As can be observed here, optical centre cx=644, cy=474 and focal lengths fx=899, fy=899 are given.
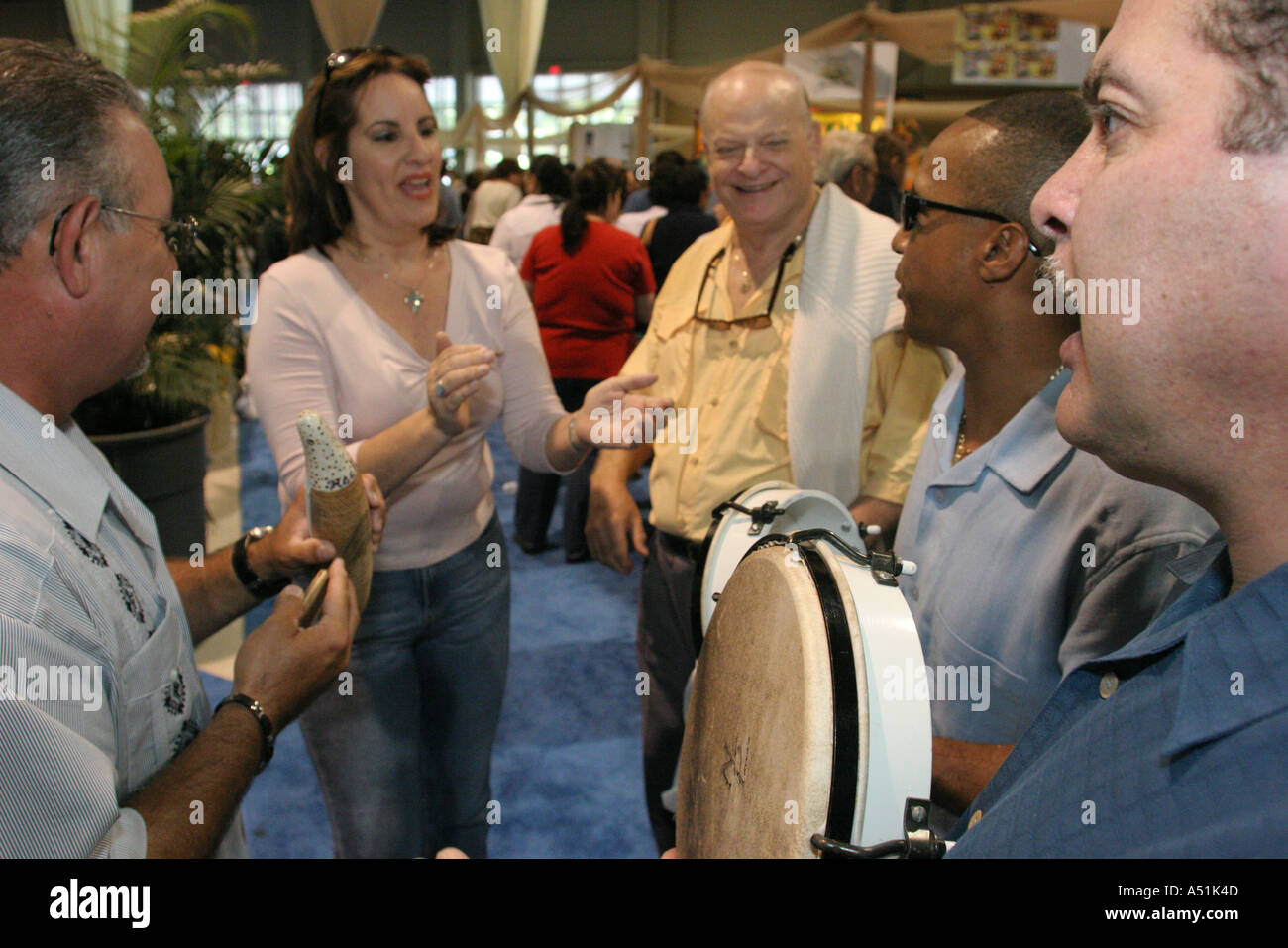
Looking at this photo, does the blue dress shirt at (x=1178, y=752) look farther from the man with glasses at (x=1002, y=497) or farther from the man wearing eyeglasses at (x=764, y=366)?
the man wearing eyeglasses at (x=764, y=366)

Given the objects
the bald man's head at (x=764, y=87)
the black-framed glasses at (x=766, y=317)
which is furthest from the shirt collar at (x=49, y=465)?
the bald man's head at (x=764, y=87)

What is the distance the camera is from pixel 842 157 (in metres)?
4.21

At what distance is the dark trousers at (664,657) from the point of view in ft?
7.29

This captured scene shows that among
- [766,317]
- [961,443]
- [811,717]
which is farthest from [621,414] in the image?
[811,717]

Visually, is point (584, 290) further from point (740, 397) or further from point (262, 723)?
point (262, 723)

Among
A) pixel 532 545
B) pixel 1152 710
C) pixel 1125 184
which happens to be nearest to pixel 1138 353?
pixel 1125 184

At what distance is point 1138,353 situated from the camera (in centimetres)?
70

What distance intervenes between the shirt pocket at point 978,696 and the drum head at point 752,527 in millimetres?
220

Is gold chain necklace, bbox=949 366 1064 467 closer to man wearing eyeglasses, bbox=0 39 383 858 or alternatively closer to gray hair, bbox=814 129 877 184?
man wearing eyeglasses, bbox=0 39 383 858

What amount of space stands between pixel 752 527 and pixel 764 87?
123cm

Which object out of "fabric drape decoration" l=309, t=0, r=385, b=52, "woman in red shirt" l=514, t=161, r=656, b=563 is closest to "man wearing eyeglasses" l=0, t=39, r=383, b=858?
"woman in red shirt" l=514, t=161, r=656, b=563

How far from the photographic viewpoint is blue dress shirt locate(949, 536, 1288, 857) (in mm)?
589

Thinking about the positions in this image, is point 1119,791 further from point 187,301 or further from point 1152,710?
point 187,301

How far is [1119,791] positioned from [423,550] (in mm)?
1512
